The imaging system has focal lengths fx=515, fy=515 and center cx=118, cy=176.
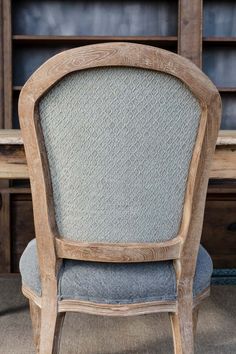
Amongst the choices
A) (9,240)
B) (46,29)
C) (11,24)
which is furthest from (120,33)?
(9,240)

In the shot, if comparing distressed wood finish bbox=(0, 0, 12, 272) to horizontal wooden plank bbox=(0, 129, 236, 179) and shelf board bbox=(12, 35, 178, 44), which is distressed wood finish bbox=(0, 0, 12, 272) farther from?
horizontal wooden plank bbox=(0, 129, 236, 179)

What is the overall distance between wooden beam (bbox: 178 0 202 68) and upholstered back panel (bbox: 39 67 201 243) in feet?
5.93

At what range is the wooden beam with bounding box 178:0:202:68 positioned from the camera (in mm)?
2848

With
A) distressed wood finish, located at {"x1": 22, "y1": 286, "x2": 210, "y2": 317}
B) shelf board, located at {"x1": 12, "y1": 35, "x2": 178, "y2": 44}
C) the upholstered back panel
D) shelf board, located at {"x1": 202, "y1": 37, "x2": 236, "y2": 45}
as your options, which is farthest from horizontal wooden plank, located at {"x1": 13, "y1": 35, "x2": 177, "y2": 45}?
distressed wood finish, located at {"x1": 22, "y1": 286, "x2": 210, "y2": 317}

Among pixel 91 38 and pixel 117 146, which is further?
pixel 91 38

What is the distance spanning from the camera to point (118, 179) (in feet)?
3.81

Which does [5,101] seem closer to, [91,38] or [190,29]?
[91,38]

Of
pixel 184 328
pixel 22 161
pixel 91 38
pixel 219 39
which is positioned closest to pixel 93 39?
pixel 91 38

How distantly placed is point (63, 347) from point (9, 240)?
1.17 m

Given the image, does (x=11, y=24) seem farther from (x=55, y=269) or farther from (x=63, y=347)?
(x=55, y=269)

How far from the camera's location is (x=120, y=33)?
312cm

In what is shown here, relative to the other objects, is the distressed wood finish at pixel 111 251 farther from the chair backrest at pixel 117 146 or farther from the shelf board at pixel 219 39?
the shelf board at pixel 219 39

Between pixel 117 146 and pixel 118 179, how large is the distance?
0.25 ft

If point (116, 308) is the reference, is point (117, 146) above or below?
above
